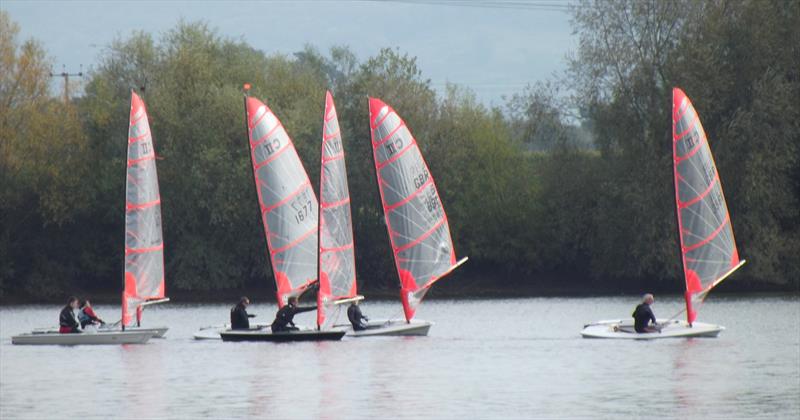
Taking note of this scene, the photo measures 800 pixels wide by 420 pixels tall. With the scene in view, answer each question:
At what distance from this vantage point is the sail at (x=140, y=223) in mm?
46875

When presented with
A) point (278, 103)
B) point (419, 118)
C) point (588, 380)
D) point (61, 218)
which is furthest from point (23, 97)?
point (588, 380)

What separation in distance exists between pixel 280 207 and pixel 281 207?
0.04 m

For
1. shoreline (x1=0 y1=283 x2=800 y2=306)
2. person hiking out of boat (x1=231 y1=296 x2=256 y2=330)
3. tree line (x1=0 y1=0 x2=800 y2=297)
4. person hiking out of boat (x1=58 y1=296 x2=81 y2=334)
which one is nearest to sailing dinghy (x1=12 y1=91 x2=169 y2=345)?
person hiking out of boat (x1=58 y1=296 x2=81 y2=334)

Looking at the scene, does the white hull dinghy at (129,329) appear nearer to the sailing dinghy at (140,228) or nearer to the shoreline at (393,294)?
the sailing dinghy at (140,228)

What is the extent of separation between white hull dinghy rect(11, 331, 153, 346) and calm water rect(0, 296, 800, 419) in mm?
320

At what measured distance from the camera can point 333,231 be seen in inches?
1810

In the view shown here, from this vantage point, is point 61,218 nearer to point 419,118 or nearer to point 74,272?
point 74,272

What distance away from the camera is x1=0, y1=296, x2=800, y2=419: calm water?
30453 millimetres

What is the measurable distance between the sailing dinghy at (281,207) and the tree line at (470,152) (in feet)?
71.6

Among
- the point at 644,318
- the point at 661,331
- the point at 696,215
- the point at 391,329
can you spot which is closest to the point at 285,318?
the point at 391,329

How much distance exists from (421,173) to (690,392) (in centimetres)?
1661

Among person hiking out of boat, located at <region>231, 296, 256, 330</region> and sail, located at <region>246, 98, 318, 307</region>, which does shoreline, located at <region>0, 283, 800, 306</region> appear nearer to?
sail, located at <region>246, 98, 318, 307</region>

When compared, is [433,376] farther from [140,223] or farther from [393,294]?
[393,294]

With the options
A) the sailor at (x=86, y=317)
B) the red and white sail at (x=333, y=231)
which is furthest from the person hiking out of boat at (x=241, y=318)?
the sailor at (x=86, y=317)
